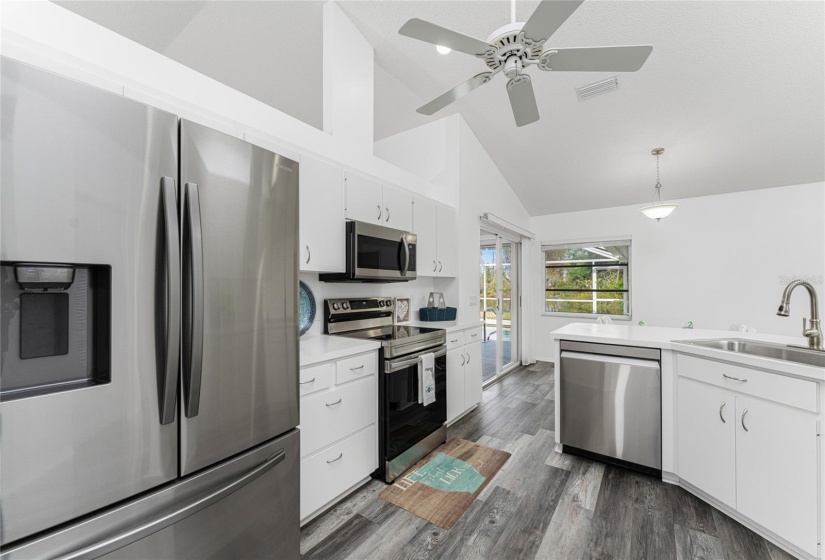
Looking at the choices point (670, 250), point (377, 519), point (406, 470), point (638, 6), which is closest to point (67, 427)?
point (377, 519)

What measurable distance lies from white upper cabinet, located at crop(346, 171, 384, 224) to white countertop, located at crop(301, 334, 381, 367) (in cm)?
90

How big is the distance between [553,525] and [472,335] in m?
1.91

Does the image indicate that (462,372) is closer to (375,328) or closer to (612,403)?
(375,328)

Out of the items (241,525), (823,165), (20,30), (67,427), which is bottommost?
(241,525)

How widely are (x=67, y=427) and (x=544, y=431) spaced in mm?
3230

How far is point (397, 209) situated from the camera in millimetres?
2980

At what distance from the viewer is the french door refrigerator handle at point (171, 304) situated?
1.01 meters

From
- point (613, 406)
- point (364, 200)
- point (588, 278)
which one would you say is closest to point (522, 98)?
point (364, 200)

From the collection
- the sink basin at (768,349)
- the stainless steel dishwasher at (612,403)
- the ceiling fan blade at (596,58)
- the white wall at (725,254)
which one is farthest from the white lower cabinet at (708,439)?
the white wall at (725,254)

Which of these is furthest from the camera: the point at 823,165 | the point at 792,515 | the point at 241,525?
the point at 823,165

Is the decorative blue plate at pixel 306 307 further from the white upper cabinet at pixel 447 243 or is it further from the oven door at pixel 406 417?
the white upper cabinet at pixel 447 243

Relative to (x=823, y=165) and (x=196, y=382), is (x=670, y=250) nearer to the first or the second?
(x=823, y=165)

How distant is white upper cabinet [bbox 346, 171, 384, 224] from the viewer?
8.22ft

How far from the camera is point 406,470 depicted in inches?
95.7
